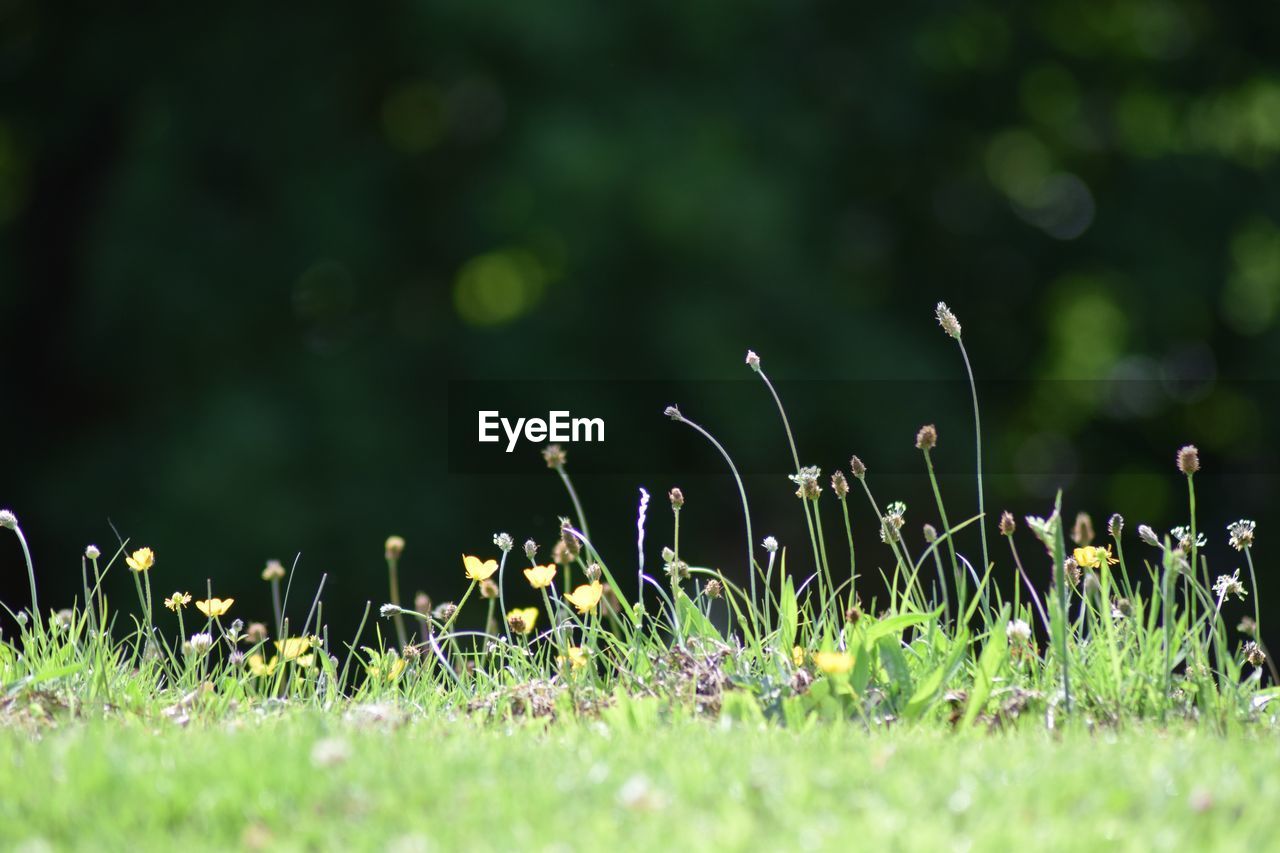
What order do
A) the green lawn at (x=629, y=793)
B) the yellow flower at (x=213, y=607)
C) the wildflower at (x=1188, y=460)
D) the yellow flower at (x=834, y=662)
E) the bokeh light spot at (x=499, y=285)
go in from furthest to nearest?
the bokeh light spot at (x=499, y=285)
the yellow flower at (x=213, y=607)
the wildflower at (x=1188, y=460)
the yellow flower at (x=834, y=662)
the green lawn at (x=629, y=793)

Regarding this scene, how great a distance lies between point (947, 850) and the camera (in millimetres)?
1801

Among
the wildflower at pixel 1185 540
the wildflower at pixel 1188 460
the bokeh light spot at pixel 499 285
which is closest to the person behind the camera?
the wildflower at pixel 1188 460

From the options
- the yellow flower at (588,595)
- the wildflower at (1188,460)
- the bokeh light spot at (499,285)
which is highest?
the bokeh light spot at (499,285)

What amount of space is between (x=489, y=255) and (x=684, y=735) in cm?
829

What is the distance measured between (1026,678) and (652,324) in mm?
6350

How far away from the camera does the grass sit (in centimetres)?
196

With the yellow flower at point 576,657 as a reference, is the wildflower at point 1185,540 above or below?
above

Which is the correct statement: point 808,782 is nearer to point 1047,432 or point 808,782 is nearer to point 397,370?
point 397,370

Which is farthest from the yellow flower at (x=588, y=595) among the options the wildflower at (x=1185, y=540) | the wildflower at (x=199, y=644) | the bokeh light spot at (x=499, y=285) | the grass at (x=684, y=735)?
the bokeh light spot at (x=499, y=285)

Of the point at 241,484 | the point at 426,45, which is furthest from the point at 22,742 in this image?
the point at 426,45

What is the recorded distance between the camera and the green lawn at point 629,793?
1.90 m

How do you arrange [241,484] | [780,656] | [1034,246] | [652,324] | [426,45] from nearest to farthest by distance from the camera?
[780,656]
[241,484]
[652,324]
[426,45]
[1034,246]

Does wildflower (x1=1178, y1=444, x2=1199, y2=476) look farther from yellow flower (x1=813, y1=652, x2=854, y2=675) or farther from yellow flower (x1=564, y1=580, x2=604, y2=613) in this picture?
yellow flower (x1=564, y1=580, x2=604, y2=613)

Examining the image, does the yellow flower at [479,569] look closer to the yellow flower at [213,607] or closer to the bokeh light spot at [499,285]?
the yellow flower at [213,607]
